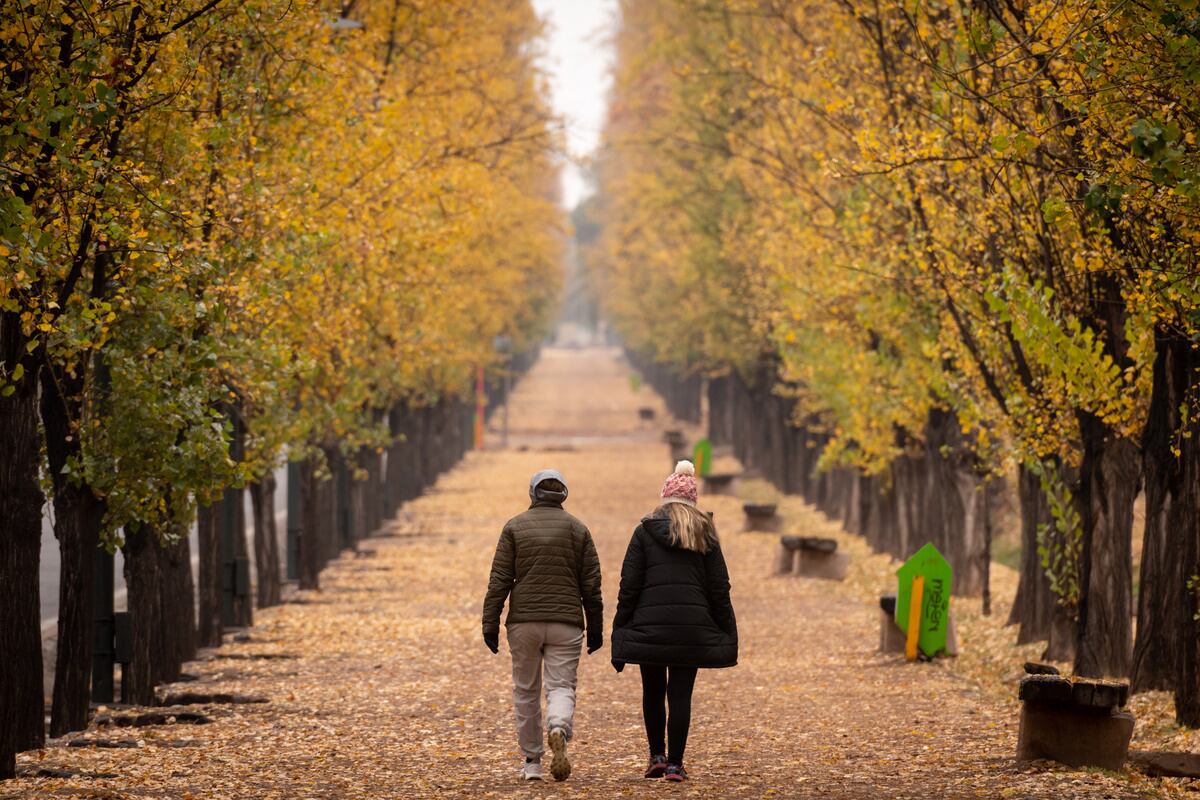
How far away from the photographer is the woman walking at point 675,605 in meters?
10.9

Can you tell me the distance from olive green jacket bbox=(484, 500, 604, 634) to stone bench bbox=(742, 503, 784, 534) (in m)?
22.7

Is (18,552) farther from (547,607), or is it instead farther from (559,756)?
(559,756)

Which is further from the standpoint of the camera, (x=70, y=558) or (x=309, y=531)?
(x=309, y=531)

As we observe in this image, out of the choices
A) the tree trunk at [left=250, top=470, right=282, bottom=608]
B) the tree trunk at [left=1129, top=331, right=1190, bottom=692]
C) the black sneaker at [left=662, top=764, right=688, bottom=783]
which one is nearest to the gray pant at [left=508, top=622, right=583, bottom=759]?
the black sneaker at [left=662, top=764, right=688, bottom=783]

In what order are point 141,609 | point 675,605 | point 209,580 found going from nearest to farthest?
1. point 675,605
2. point 141,609
3. point 209,580

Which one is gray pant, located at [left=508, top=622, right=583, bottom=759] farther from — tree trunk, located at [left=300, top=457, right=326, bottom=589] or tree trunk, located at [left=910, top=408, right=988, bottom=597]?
tree trunk, located at [left=300, top=457, right=326, bottom=589]

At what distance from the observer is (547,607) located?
442 inches

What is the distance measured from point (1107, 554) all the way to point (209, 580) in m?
9.72

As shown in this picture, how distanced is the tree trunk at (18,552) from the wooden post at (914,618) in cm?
909

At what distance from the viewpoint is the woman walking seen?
10938mm

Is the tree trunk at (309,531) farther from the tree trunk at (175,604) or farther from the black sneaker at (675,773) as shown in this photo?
the black sneaker at (675,773)

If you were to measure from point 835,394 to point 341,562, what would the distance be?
8.94 metres

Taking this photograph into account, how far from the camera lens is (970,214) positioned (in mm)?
16828

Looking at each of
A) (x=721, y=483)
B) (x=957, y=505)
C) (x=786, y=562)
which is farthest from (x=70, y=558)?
(x=721, y=483)
